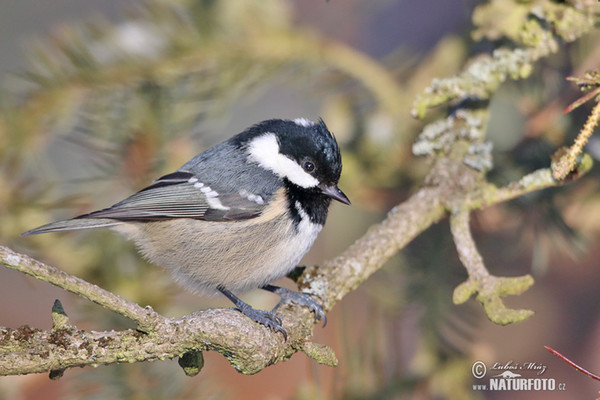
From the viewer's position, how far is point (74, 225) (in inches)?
48.8

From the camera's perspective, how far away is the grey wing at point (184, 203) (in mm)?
1408

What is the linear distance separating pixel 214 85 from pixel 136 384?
0.76m

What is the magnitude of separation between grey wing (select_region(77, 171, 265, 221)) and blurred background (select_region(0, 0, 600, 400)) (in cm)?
6

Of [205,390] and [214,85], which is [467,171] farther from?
[205,390]

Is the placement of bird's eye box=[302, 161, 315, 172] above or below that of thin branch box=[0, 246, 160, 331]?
above

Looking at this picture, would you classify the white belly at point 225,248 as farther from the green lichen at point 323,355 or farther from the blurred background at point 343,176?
the green lichen at point 323,355

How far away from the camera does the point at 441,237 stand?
1.49 metres

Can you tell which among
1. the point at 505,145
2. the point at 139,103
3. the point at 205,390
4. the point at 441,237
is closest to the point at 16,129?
the point at 139,103

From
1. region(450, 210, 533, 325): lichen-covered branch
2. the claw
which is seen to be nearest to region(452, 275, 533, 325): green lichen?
region(450, 210, 533, 325): lichen-covered branch

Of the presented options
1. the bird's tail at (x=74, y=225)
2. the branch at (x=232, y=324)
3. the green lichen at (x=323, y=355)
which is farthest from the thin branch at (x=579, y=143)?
the bird's tail at (x=74, y=225)

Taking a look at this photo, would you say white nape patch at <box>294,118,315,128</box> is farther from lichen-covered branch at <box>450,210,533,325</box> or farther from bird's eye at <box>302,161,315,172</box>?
lichen-covered branch at <box>450,210,533,325</box>

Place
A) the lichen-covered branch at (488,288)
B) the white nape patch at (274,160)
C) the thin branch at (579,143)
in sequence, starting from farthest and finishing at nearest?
the white nape patch at (274,160) → the lichen-covered branch at (488,288) → the thin branch at (579,143)

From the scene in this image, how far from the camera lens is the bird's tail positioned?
1139 mm

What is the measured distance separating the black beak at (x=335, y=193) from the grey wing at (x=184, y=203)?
0.17 meters
